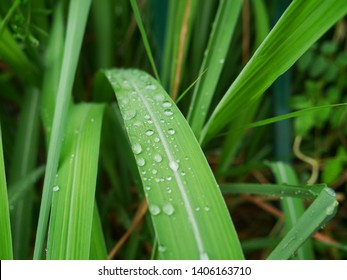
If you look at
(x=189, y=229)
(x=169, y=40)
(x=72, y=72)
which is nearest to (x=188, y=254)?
(x=189, y=229)

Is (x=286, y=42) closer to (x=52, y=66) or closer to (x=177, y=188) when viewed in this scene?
(x=177, y=188)

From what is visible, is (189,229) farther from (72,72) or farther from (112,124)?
(112,124)

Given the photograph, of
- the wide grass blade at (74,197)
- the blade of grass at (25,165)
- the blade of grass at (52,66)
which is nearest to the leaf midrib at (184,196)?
the wide grass blade at (74,197)

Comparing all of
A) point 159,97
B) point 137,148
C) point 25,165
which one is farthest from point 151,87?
point 25,165

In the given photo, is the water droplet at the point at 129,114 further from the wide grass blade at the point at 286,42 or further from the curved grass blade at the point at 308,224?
the curved grass blade at the point at 308,224

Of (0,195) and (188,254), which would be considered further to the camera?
(0,195)

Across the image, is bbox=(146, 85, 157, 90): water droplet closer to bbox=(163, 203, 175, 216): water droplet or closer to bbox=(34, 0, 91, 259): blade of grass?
bbox=(34, 0, 91, 259): blade of grass

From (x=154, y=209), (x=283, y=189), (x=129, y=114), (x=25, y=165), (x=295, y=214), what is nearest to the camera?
(x=154, y=209)
